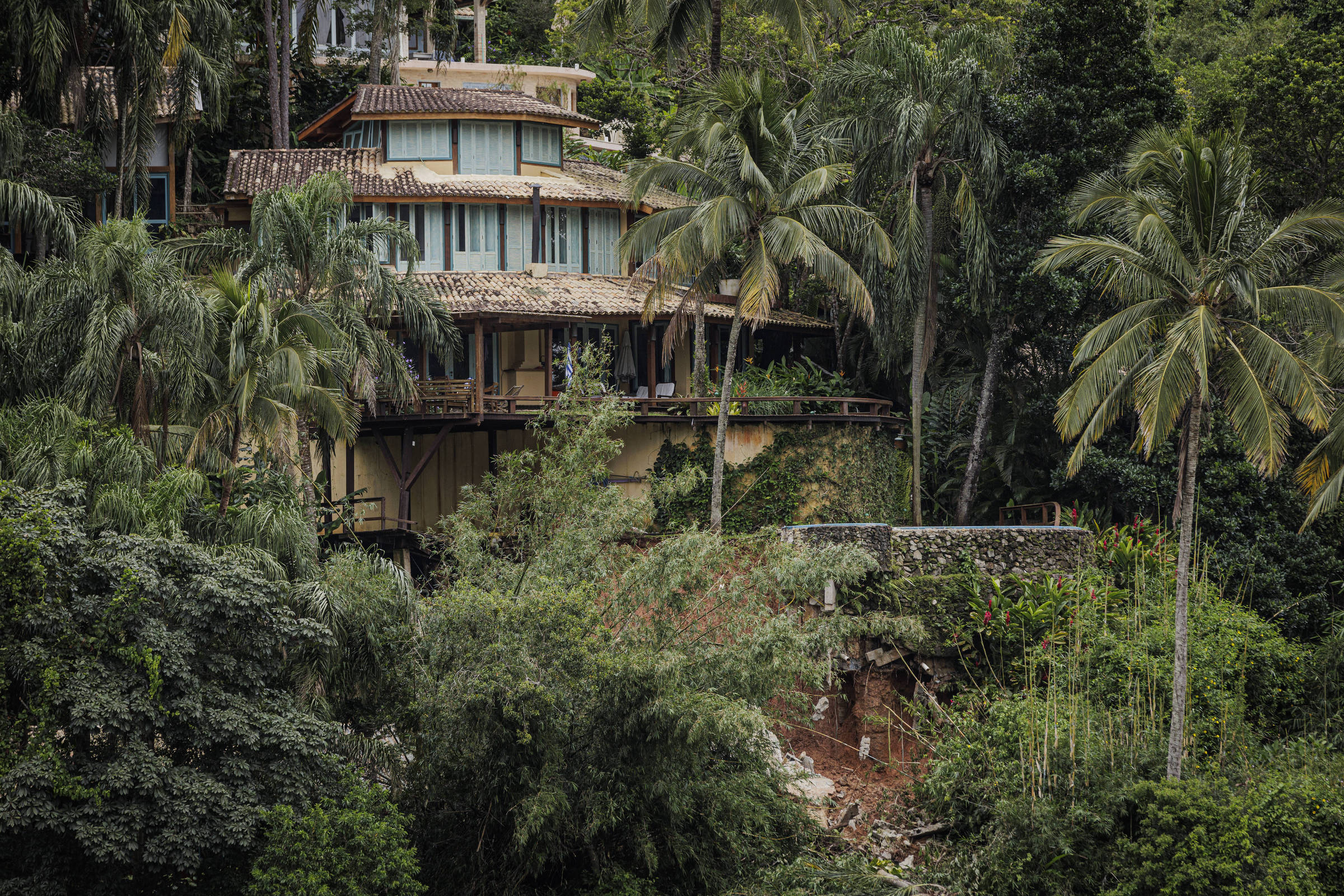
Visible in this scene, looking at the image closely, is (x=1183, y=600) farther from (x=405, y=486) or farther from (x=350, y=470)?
(x=350, y=470)

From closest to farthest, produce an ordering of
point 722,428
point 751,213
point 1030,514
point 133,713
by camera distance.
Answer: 1. point 133,713
2. point 751,213
3. point 722,428
4. point 1030,514

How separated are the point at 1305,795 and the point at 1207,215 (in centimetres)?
814

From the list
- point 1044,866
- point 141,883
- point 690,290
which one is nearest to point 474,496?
point 690,290

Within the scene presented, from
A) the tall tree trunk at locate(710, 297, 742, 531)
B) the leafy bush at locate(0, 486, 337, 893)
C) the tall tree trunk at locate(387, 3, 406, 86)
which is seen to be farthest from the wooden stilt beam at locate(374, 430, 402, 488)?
the tall tree trunk at locate(387, 3, 406, 86)

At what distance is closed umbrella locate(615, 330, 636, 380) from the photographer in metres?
31.9

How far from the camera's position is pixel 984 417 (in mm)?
30312

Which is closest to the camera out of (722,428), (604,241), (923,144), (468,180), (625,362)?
(722,428)

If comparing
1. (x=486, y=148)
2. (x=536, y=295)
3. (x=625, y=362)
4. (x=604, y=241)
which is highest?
(x=486, y=148)

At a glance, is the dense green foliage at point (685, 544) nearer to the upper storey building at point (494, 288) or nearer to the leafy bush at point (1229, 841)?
the leafy bush at point (1229, 841)

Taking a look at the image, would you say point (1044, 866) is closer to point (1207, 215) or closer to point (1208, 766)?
point (1208, 766)

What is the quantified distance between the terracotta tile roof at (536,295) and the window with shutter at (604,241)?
1.77 feet

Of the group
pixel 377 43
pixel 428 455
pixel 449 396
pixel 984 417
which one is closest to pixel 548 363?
pixel 449 396

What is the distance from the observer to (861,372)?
3466 cm

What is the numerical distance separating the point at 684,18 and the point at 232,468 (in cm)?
1793
